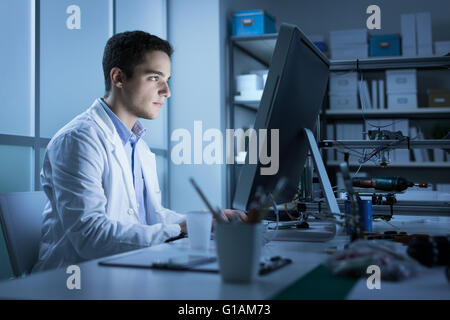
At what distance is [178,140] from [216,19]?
971 mm

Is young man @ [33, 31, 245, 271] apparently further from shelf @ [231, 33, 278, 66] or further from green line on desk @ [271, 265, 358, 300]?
shelf @ [231, 33, 278, 66]

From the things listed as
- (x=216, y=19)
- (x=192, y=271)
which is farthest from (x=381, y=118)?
(x=192, y=271)

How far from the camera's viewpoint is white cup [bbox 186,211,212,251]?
1071 millimetres

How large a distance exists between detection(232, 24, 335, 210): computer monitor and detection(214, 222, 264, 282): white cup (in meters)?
0.34

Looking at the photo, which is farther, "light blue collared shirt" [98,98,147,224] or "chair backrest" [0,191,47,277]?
"light blue collared shirt" [98,98,147,224]

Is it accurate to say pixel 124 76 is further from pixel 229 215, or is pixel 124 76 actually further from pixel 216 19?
pixel 216 19

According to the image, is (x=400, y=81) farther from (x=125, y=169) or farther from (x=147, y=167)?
(x=125, y=169)

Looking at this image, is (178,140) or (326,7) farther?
(326,7)

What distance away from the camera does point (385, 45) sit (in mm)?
3768

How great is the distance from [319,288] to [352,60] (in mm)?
1297

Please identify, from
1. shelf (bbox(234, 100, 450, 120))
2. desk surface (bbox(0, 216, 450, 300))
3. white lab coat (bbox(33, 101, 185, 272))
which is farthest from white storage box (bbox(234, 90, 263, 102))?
desk surface (bbox(0, 216, 450, 300))

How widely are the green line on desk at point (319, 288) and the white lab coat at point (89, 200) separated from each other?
21.6 inches

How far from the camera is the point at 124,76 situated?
1717 mm

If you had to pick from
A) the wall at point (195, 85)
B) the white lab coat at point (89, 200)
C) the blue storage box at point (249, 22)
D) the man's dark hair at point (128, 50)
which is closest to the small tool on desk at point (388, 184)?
the white lab coat at point (89, 200)
